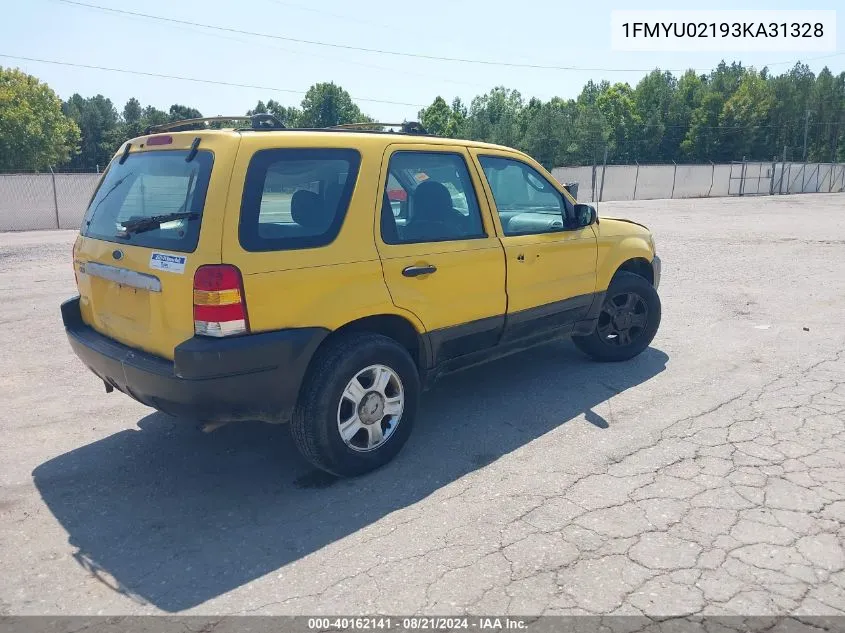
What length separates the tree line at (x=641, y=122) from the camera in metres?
56.4

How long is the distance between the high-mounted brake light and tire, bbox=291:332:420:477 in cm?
145

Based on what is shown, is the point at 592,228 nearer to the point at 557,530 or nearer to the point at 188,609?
the point at 557,530

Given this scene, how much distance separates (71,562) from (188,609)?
74cm

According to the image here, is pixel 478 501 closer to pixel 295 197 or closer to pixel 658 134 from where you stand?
pixel 295 197

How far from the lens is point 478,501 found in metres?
3.47

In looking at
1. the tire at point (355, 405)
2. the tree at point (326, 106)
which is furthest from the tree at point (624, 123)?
the tire at point (355, 405)

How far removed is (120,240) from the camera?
3.66 metres

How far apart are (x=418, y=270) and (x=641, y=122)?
259 feet

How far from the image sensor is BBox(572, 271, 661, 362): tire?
18.2 ft

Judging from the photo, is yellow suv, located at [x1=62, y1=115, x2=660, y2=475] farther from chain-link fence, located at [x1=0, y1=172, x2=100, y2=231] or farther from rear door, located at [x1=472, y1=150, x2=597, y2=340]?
chain-link fence, located at [x1=0, y1=172, x2=100, y2=231]

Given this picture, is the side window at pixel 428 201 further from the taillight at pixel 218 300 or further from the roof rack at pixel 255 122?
the taillight at pixel 218 300

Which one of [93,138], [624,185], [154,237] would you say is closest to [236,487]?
[154,237]

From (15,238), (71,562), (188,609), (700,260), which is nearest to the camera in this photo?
(188,609)

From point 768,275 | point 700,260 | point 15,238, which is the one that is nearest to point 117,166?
point 768,275
